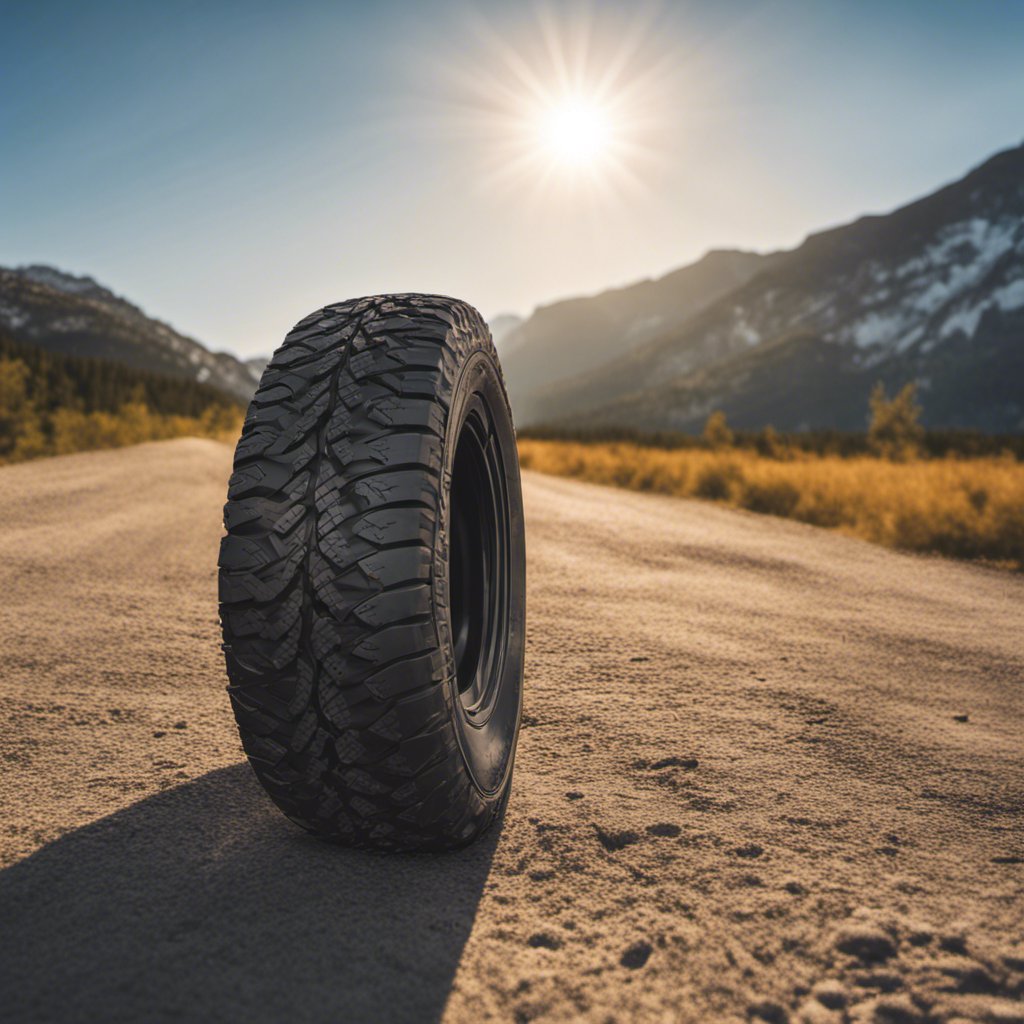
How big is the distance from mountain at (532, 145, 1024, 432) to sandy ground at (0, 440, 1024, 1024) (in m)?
145

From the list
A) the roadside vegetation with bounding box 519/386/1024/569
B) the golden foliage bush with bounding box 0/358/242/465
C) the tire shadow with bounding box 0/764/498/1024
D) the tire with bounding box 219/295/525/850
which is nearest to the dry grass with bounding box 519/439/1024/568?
the roadside vegetation with bounding box 519/386/1024/569

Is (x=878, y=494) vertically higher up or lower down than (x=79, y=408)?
lower down

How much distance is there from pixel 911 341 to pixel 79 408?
167529 millimetres

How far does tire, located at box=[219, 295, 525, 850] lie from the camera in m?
1.41

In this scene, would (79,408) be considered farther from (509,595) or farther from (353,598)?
(353,598)

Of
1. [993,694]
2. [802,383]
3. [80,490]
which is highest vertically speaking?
[802,383]

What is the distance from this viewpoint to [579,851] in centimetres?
170

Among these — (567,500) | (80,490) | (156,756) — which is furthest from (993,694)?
(80,490)

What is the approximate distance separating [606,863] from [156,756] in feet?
4.62

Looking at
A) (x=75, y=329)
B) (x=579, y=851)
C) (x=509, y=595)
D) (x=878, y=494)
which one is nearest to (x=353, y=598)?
(x=579, y=851)

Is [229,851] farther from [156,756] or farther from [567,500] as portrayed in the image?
[567,500]

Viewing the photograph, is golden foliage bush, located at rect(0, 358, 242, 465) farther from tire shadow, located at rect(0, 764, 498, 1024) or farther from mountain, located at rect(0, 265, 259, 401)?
mountain, located at rect(0, 265, 259, 401)

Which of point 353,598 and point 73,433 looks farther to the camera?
point 73,433

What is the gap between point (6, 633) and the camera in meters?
3.28
